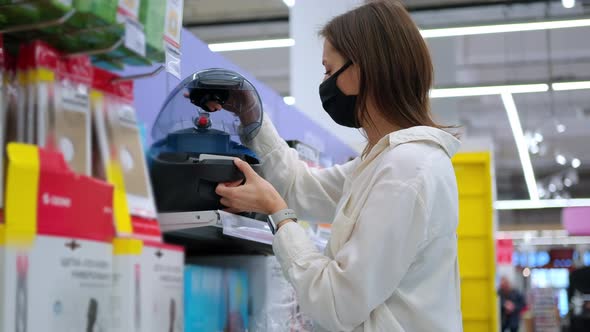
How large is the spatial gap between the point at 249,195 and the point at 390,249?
1.19 feet

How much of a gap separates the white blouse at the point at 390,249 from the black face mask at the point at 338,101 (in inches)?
5.8

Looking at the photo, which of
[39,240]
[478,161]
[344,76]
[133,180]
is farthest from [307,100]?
[39,240]

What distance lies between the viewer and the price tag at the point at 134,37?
139cm

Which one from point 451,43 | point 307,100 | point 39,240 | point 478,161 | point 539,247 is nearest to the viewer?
point 39,240

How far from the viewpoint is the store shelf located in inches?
67.7

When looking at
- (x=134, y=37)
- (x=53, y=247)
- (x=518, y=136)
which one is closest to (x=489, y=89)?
Result: (x=518, y=136)

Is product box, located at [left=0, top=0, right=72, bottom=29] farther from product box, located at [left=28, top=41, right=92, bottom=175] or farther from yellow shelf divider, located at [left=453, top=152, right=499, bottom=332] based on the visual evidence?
yellow shelf divider, located at [left=453, top=152, right=499, bottom=332]

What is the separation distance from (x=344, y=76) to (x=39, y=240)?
3.29 feet

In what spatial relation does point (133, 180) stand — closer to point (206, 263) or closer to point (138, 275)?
point (138, 275)

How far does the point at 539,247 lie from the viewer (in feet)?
104

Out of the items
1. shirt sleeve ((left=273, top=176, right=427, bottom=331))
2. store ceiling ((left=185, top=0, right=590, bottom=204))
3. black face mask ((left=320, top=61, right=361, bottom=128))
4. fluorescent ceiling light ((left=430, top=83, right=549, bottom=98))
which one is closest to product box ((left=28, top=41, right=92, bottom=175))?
shirt sleeve ((left=273, top=176, right=427, bottom=331))

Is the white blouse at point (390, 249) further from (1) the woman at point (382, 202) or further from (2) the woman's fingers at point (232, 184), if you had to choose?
(2) the woman's fingers at point (232, 184)

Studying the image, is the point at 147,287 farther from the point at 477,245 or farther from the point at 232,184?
Answer: the point at 477,245

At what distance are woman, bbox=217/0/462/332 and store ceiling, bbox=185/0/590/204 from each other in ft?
23.1
